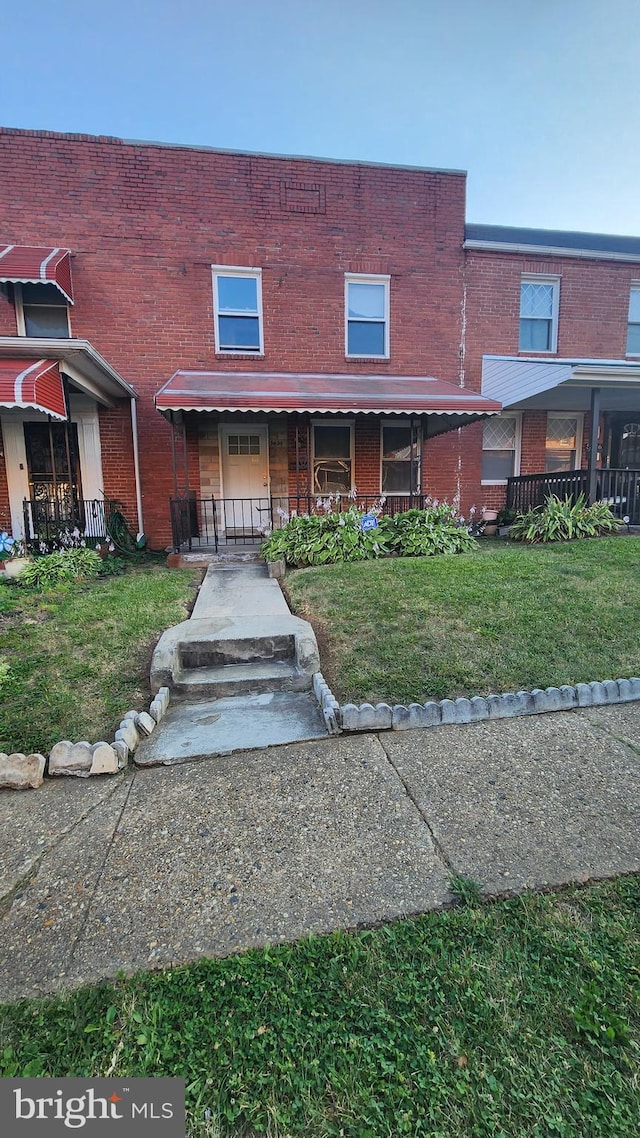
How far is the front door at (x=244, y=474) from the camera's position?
10328 millimetres

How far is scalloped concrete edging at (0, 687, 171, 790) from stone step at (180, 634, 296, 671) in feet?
3.81

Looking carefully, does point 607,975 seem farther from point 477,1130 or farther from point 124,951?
point 124,951

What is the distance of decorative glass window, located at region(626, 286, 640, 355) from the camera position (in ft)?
38.4

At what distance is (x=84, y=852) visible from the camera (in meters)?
2.42

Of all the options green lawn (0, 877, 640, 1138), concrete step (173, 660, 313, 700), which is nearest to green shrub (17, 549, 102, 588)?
concrete step (173, 660, 313, 700)

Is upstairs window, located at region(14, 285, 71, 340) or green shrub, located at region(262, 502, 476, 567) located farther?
upstairs window, located at region(14, 285, 71, 340)

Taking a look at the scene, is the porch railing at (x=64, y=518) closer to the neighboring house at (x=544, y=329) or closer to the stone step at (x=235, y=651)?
the stone step at (x=235, y=651)

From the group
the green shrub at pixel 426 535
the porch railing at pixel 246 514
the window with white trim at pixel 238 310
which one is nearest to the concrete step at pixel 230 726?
the green shrub at pixel 426 535

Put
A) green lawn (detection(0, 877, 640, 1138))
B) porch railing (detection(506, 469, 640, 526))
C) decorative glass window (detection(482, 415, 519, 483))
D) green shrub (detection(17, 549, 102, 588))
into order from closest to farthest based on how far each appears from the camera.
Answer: green lawn (detection(0, 877, 640, 1138)) → green shrub (detection(17, 549, 102, 588)) → porch railing (detection(506, 469, 640, 526)) → decorative glass window (detection(482, 415, 519, 483))

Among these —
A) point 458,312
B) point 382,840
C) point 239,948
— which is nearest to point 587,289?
point 458,312

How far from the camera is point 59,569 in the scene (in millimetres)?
6965

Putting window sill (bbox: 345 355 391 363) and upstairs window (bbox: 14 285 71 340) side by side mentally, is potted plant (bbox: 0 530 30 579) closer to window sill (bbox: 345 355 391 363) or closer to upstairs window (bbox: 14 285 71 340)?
upstairs window (bbox: 14 285 71 340)

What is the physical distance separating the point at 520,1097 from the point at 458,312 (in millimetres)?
11885

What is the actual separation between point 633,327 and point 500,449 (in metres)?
4.32
